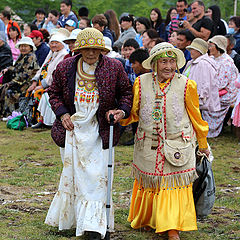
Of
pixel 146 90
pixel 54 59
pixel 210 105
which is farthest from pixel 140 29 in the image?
pixel 146 90

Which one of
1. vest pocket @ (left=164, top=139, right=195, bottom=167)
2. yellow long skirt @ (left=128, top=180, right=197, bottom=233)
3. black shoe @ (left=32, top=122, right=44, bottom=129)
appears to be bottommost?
black shoe @ (left=32, top=122, right=44, bottom=129)

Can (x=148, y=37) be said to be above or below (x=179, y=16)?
below

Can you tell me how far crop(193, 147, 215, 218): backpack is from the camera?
17.1ft

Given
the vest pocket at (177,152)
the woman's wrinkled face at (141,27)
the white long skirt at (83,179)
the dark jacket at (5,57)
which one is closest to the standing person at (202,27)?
the woman's wrinkled face at (141,27)

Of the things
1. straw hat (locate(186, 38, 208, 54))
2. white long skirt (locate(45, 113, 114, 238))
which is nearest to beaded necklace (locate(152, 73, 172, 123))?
white long skirt (locate(45, 113, 114, 238))

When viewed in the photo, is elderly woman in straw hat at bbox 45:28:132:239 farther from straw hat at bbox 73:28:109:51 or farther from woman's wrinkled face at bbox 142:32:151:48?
woman's wrinkled face at bbox 142:32:151:48

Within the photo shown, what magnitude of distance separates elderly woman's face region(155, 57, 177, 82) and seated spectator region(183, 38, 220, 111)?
171 inches

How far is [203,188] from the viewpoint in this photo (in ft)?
17.1

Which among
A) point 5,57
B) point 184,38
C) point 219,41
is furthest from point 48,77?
point 219,41

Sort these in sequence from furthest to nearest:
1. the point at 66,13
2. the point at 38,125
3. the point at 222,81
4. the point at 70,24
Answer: the point at 66,13
the point at 70,24
the point at 38,125
the point at 222,81

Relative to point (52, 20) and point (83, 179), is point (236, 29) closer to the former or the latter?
point (52, 20)

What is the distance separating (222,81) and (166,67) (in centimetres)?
570

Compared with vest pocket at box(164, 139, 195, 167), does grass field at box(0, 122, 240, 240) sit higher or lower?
lower

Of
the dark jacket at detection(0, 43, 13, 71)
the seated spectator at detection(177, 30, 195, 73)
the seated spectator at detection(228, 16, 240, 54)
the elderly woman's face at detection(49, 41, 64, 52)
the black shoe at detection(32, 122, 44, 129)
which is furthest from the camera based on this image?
the dark jacket at detection(0, 43, 13, 71)
